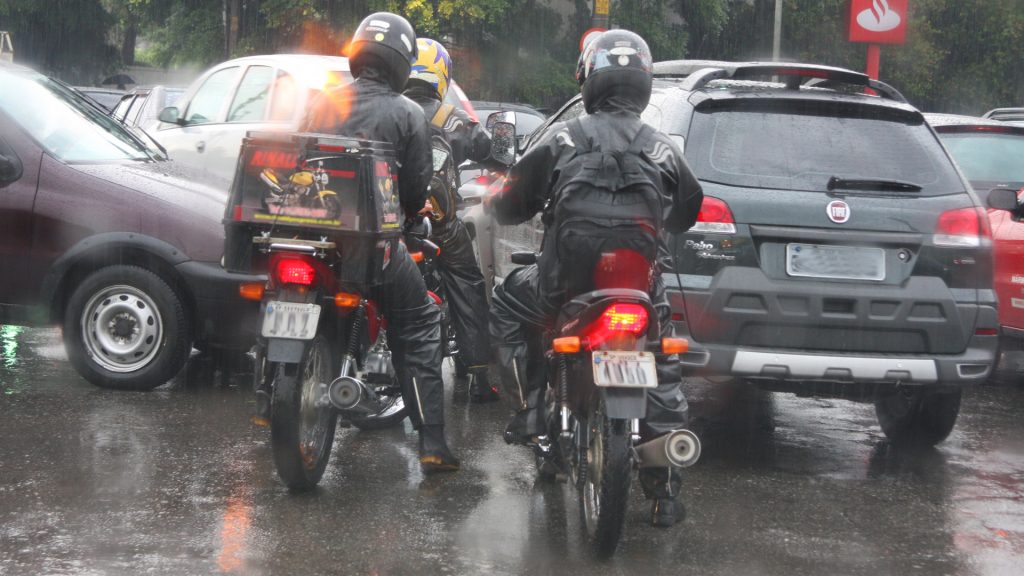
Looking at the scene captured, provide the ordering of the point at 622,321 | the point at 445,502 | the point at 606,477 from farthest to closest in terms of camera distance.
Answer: the point at 445,502 → the point at 622,321 → the point at 606,477

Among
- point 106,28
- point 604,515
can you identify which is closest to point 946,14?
point 106,28

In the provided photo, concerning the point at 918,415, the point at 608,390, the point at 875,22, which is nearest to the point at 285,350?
the point at 608,390

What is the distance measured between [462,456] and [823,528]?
5.77ft

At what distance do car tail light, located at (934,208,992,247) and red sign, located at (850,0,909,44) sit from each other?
16849 millimetres

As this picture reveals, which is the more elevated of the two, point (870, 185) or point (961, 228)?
point (870, 185)

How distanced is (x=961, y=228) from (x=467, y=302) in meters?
2.66

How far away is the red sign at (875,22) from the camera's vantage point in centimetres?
2238

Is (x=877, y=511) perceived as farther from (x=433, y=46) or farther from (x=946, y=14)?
(x=946, y=14)

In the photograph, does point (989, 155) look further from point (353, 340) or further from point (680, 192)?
point (353, 340)

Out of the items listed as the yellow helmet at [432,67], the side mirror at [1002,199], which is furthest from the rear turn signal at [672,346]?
the side mirror at [1002,199]

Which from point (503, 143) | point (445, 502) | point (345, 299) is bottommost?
point (445, 502)

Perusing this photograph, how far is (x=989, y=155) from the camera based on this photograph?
9.79 m

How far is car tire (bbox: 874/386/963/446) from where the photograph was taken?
6699 mm

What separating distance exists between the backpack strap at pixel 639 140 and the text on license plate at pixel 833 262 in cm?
127
